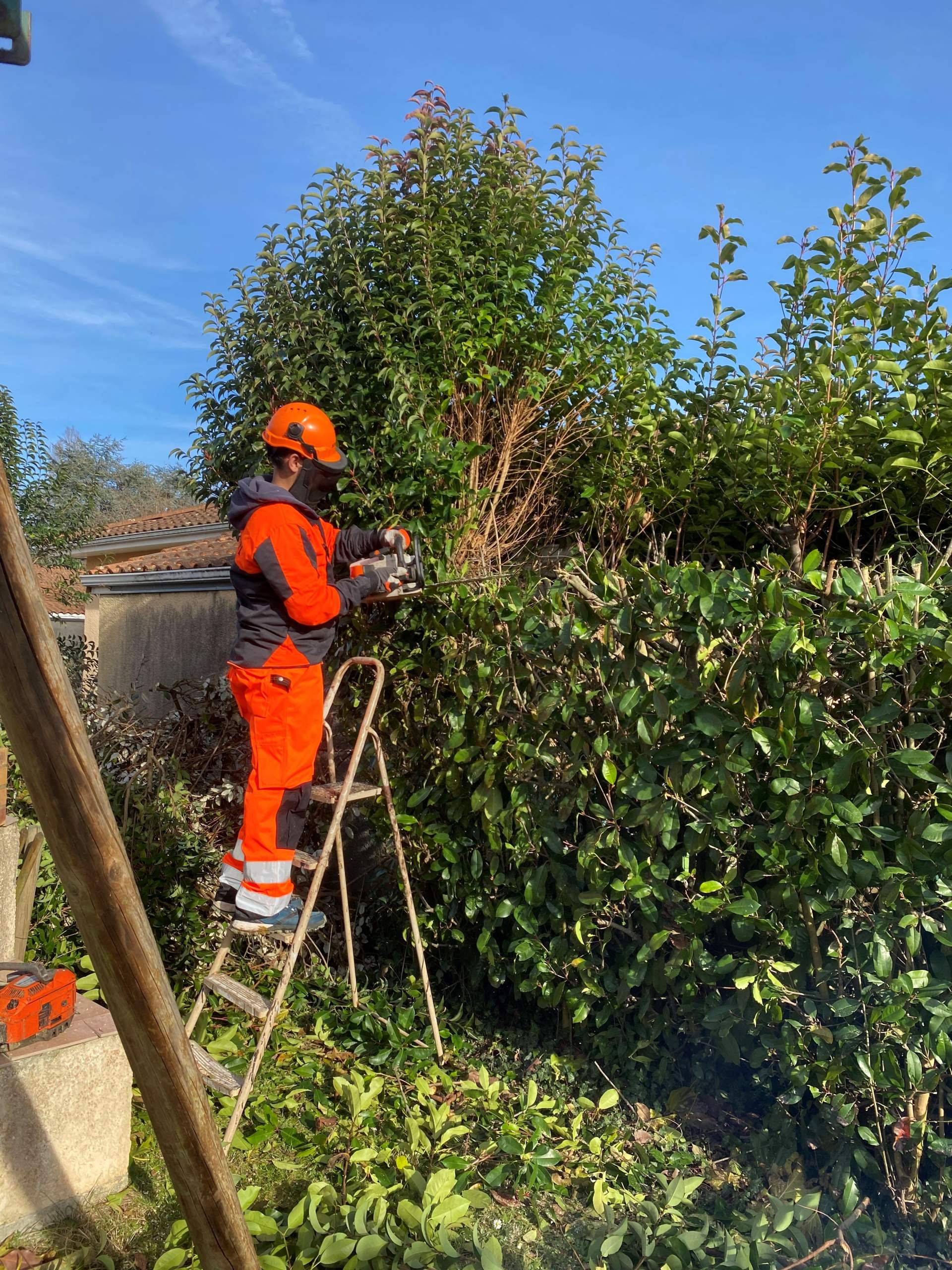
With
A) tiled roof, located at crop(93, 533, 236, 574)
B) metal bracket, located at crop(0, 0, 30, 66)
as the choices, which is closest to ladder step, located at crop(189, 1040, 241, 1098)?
metal bracket, located at crop(0, 0, 30, 66)

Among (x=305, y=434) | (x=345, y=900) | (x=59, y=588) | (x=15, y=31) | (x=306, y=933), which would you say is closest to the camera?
(x=15, y=31)

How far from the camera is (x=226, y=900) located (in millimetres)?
3475

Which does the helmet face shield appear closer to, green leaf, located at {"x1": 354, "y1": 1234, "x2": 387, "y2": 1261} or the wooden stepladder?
the wooden stepladder

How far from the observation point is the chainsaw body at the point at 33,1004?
9.25 ft

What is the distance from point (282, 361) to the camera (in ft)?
14.3

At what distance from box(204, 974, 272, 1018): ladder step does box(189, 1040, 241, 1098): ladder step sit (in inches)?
8.0

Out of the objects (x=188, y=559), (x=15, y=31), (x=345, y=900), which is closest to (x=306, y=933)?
(x=345, y=900)

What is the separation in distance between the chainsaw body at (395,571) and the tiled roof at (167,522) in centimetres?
1172

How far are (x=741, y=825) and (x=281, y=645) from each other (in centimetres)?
188

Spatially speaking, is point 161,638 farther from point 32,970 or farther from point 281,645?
point 32,970

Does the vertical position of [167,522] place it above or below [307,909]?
above

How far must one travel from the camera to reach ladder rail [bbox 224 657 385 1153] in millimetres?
2934

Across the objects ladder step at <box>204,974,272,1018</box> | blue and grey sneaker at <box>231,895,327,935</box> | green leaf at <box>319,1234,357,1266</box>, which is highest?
blue and grey sneaker at <box>231,895,327,935</box>

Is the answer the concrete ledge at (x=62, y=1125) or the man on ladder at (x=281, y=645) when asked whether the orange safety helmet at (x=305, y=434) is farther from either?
the concrete ledge at (x=62, y=1125)
